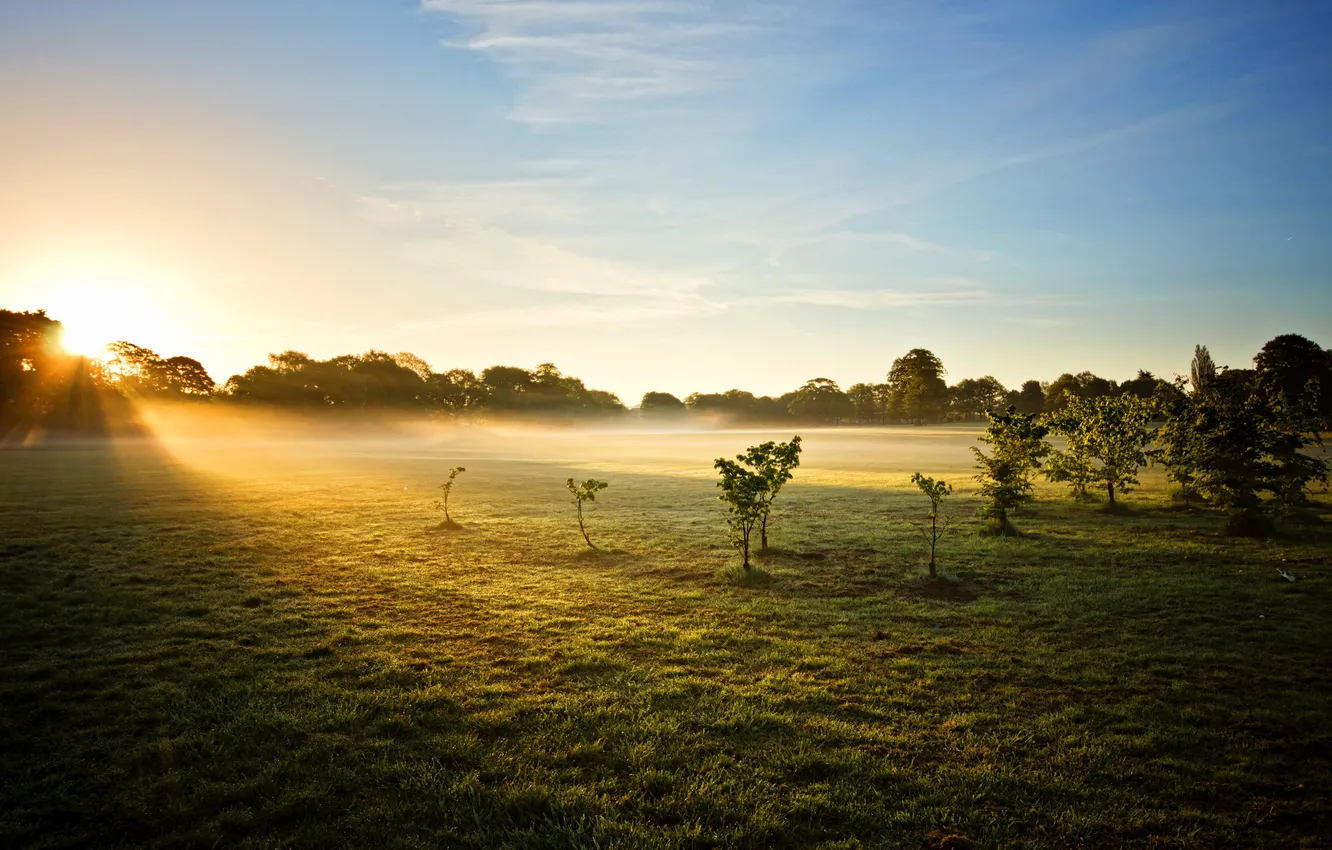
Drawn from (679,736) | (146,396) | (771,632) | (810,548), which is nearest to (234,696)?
(679,736)

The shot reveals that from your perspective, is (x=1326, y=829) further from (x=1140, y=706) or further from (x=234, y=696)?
(x=234, y=696)

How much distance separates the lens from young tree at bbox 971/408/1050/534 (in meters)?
14.5

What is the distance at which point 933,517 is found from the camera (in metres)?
11.3

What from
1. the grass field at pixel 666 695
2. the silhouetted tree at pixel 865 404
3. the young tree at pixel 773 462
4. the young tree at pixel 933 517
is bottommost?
the grass field at pixel 666 695

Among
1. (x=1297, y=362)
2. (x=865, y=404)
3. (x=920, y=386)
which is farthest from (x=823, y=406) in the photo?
(x=1297, y=362)

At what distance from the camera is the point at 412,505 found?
2019 cm

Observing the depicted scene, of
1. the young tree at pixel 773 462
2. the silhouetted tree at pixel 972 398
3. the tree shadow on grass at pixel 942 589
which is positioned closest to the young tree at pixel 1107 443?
the tree shadow on grass at pixel 942 589

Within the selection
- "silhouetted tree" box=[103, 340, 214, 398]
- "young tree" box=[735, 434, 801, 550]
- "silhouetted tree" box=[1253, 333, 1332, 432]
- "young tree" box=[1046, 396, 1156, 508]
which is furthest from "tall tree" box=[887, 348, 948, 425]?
"silhouetted tree" box=[103, 340, 214, 398]

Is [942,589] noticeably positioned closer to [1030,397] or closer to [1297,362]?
[1297,362]

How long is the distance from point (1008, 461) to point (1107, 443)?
20.4 ft

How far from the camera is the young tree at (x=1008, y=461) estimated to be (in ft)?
47.7

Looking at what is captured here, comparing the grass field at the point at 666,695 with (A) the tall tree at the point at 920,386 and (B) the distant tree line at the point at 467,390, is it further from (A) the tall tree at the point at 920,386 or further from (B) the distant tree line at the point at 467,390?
(A) the tall tree at the point at 920,386

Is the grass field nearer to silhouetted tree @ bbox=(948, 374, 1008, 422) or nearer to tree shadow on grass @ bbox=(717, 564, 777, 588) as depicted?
tree shadow on grass @ bbox=(717, 564, 777, 588)

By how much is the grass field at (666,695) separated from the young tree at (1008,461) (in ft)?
4.69
